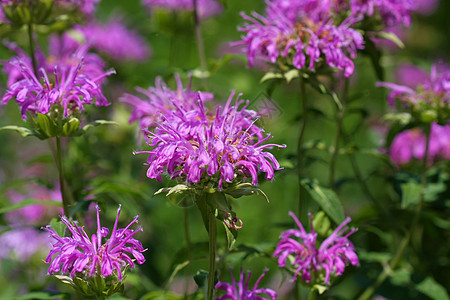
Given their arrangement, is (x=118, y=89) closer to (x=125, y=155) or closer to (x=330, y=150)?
(x=125, y=155)

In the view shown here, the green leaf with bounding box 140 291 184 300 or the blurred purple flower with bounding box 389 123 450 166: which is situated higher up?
the blurred purple flower with bounding box 389 123 450 166

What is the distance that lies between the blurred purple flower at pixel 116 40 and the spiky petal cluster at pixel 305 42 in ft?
3.37

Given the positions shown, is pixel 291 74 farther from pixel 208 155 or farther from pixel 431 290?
pixel 431 290

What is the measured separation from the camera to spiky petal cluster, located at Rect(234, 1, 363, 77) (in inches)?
43.4

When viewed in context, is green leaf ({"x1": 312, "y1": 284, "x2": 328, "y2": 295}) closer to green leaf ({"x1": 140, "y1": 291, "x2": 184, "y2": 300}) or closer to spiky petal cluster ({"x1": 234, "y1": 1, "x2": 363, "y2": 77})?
green leaf ({"x1": 140, "y1": 291, "x2": 184, "y2": 300})

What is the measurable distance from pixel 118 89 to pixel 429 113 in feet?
4.21

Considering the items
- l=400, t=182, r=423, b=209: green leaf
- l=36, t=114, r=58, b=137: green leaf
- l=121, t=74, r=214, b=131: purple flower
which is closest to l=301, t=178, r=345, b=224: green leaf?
l=400, t=182, r=423, b=209: green leaf

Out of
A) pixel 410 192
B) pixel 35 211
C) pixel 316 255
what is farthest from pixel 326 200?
pixel 35 211

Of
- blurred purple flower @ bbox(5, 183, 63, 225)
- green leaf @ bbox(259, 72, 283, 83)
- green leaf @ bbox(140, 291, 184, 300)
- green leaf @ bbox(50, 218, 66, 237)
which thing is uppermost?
green leaf @ bbox(259, 72, 283, 83)

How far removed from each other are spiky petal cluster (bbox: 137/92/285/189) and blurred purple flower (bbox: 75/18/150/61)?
4.09 ft

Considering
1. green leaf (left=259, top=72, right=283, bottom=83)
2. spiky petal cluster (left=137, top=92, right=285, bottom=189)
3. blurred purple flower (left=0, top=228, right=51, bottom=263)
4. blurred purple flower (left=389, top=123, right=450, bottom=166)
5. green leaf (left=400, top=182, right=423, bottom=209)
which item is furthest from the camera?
blurred purple flower (left=0, top=228, right=51, bottom=263)

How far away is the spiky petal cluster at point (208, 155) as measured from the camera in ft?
2.79

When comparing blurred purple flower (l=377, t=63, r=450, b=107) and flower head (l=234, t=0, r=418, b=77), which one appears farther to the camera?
blurred purple flower (l=377, t=63, r=450, b=107)

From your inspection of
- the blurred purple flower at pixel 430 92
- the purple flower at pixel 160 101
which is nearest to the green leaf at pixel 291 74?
the purple flower at pixel 160 101
